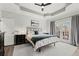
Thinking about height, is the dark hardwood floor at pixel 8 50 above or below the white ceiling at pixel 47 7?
below

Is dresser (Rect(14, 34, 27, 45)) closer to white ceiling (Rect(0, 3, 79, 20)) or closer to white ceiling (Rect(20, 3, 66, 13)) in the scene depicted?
white ceiling (Rect(0, 3, 79, 20))

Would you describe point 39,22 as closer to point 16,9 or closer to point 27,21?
point 27,21

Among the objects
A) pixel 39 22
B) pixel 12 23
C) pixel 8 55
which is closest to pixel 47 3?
pixel 39 22

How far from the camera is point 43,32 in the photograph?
164 centimetres

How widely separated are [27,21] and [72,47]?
3.51ft

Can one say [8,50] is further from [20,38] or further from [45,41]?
[45,41]

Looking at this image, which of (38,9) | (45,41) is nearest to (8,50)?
(45,41)

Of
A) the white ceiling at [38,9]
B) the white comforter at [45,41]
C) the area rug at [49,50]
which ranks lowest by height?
the area rug at [49,50]

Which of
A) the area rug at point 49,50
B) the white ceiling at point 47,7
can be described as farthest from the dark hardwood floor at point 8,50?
the white ceiling at point 47,7

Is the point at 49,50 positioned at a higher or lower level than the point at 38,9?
lower

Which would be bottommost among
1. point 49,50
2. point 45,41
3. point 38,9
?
point 49,50

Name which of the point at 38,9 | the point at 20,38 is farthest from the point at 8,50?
the point at 38,9

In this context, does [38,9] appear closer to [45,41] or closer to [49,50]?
[45,41]

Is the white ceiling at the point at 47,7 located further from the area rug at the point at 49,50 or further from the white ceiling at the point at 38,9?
the area rug at the point at 49,50
